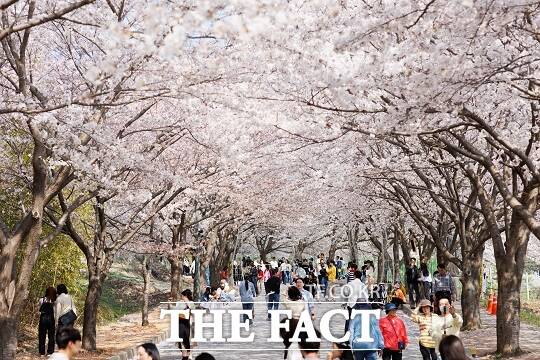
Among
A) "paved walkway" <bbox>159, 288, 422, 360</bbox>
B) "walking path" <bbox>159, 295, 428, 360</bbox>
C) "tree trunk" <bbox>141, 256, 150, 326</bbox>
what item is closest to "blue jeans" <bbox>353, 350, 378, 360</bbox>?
"walking path" <bbox>159, 295, 428, 360</bbox>

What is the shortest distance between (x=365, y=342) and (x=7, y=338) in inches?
218

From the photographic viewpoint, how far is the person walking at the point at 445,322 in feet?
33.7

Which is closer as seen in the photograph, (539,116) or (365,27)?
(365,27)

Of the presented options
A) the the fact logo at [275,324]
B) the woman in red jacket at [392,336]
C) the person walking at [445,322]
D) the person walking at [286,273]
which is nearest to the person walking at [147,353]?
the the fact logo at [275,324]

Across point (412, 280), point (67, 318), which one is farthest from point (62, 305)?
point (412, 280)

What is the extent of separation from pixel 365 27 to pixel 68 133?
4946 millimetres

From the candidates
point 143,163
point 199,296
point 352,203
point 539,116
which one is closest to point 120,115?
point 143,163

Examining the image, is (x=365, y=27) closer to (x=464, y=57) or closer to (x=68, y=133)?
(x=464, y=57)

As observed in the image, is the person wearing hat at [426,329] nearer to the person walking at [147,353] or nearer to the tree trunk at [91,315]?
the person walking at [147,353]

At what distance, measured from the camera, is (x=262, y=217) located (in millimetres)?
41094

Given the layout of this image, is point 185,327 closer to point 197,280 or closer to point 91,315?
point 91,315

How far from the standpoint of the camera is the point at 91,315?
53.7ft

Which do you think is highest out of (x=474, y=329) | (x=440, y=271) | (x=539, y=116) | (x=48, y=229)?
(x=539, y=116)

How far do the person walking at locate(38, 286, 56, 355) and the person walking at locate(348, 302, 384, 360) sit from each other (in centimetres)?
767
